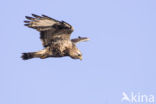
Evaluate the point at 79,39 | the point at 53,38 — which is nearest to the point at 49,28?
the point at 53,38

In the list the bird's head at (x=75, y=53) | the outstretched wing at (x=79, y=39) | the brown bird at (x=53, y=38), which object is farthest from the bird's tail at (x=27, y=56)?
the outstretched wing at (x=79, y=39)

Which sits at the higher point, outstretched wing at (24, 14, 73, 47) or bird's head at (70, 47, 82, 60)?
outstretched wing at (24, 14, 73, 47)

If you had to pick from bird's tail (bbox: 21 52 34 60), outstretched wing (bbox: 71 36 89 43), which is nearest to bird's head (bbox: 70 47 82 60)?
bird's tail (bbox: 21 52 34 60)

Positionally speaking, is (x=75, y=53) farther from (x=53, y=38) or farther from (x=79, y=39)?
(x=79, y=39)

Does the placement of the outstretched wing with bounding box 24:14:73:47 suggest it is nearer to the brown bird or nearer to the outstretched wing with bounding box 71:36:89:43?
the brown bird

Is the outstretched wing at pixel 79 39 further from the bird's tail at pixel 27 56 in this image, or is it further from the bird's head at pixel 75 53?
the bird's tail at pixel 27 56

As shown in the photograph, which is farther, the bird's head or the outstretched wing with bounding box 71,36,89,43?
the outstretched wing with bounding box 71,36,89,43

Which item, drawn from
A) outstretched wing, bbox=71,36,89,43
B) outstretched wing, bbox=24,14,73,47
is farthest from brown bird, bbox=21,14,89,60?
outstretched wing, bbox=71,36,89,43

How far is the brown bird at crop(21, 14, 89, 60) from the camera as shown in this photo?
25.6m

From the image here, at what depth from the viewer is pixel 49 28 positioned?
84.4ft

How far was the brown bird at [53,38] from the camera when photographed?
2561 centimetres

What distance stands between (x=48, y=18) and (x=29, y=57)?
4.69ft

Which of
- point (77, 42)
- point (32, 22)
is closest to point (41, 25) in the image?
point (32, 22)

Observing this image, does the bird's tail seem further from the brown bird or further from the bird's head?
the bird's head
